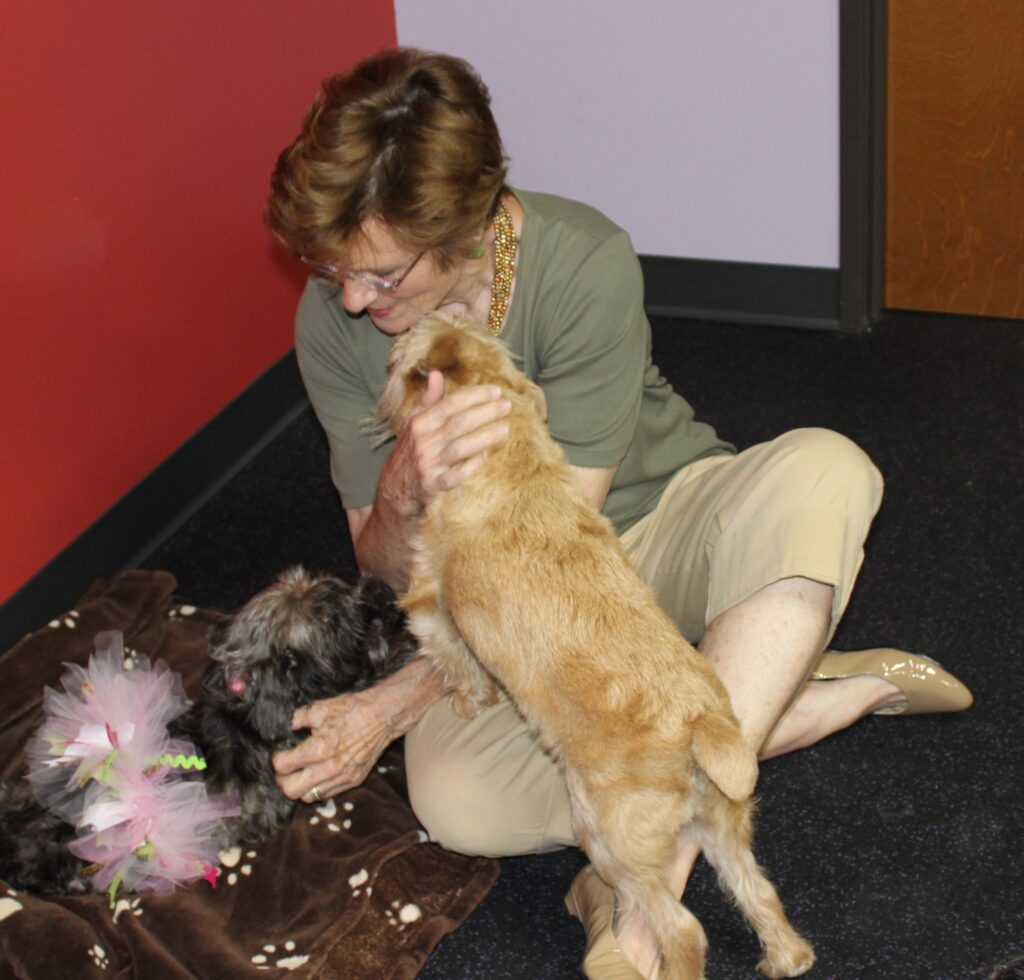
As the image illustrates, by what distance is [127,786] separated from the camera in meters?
2.21

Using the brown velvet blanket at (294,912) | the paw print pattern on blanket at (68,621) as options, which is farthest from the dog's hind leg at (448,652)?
the paw print pattern on blanket at (68,621)

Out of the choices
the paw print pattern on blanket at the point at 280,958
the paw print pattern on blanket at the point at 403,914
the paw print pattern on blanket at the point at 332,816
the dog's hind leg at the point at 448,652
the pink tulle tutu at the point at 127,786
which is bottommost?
the paw print pattern on blanket at the point at 403,914

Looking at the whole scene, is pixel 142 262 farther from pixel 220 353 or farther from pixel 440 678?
pixel 440 678

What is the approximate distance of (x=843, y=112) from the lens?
369 cm

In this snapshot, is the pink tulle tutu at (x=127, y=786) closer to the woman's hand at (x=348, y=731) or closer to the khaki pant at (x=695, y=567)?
the woman's hand at (x=348, y=731)

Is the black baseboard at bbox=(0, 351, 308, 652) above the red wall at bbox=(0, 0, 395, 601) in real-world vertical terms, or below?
below

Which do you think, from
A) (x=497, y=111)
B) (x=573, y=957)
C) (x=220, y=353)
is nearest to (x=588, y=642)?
(x=573, y=957)

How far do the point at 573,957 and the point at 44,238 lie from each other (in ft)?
6.24

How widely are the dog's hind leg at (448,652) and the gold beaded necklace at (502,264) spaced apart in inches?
18.7

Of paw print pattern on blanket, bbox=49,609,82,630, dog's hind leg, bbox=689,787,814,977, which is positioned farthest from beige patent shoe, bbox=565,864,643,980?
paw print pattern on blanket, bbox=49,609,82,630

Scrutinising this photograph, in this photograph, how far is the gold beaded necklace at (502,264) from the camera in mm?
2195

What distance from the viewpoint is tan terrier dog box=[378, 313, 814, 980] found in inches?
70.3

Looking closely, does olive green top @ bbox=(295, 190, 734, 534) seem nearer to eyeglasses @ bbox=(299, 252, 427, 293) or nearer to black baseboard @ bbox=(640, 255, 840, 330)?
eyeglasses @ bbox=(299, 252, 427, 293)

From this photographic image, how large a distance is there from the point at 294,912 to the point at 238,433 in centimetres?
175
